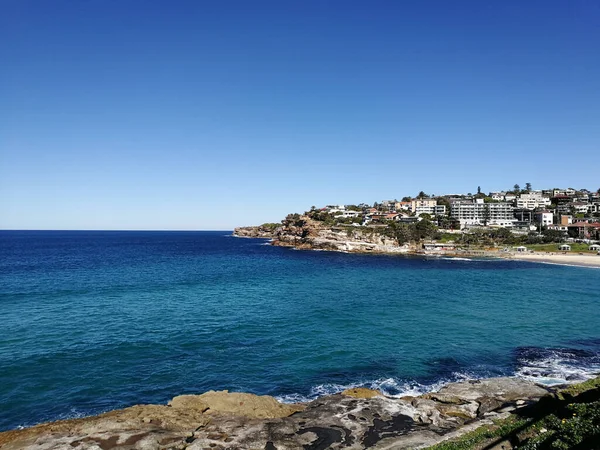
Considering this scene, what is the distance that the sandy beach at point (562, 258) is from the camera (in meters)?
99.1

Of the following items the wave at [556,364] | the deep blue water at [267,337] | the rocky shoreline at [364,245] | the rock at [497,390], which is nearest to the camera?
the rock at [497,390]

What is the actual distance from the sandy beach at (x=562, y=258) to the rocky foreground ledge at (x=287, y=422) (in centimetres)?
9883

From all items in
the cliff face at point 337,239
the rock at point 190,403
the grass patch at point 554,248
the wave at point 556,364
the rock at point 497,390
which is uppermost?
the cliff face at point 337,239

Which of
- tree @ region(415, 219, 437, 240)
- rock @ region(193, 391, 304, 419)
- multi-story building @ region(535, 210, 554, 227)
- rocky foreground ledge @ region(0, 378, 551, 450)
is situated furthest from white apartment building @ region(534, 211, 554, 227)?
rock @ region(193, 391, 304, 419)

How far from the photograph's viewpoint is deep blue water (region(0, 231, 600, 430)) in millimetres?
26531

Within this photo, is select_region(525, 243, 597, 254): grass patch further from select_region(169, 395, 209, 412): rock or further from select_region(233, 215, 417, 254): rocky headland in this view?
select_region(169, 395, 209, 412): rock

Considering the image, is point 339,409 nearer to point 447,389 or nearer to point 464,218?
point 447,389

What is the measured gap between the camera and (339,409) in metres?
20.3

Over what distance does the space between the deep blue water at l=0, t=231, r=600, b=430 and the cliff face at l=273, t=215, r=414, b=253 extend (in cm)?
7176

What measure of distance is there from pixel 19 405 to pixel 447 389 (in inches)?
1133

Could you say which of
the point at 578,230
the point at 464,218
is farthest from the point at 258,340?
the point at 464,218

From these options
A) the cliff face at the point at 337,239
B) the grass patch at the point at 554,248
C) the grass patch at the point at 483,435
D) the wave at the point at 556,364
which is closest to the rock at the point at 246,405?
the grass patch at the point at 483,435

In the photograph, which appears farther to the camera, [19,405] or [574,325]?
[574,325]

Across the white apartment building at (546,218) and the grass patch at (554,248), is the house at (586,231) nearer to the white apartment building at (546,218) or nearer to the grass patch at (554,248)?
the white apartment building at (546,218)
